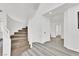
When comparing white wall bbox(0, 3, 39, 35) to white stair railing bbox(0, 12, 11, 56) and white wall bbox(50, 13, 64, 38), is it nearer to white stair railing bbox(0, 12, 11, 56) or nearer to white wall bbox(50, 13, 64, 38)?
white stair railing bbox(0, 12, 11, 56)

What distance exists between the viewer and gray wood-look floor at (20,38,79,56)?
1.76 meters

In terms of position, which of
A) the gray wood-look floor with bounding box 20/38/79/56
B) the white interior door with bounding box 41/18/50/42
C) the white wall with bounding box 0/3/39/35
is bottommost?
the gray wood-look floor with bounding box 20/38/79/56

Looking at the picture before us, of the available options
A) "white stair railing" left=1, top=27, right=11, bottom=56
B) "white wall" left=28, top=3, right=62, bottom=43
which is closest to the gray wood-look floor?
"white wall" left=28, top=3, right=62, bottom=43

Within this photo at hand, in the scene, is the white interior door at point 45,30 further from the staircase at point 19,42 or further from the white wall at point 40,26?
the staircase at point 19,42

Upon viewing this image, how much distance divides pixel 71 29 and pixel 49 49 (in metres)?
0.61

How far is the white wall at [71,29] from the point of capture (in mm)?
1686

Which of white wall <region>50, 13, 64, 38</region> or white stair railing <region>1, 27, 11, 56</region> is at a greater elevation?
white wall <region>50, 13, 64, 38</region>

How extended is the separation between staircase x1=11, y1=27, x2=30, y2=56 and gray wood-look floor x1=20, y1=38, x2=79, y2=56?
0.37ft

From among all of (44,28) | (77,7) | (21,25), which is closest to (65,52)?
(44,28)

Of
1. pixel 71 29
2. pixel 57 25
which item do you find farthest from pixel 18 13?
pixel 71 29

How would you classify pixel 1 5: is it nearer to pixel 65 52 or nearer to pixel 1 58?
pixel 1 58

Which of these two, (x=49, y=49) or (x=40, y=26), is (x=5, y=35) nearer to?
(x=40, y=26)

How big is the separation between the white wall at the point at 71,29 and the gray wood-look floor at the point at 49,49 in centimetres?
12

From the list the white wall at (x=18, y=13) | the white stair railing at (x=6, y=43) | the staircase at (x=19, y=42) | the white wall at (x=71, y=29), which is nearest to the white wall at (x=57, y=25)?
the white wall at (x=71, y=29)
